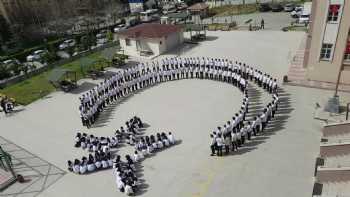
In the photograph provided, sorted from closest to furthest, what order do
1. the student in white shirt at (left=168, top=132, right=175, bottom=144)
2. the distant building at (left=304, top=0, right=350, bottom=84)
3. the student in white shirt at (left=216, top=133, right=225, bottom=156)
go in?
the student in white shirt at (left=216, top=133, right=225, bottom=156), the student in white shirt at (left=168, top=132, right=175, bottom=144), the distant building at (left=304, top=0, right=350, bottom=84)

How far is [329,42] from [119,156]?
49.6 ft

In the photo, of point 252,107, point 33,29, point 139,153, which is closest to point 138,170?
point 139,153

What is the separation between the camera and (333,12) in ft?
60.6

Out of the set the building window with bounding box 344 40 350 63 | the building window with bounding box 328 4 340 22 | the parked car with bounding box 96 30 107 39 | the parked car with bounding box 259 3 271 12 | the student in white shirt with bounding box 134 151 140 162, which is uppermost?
the building window with bounding box 328 4 340 22

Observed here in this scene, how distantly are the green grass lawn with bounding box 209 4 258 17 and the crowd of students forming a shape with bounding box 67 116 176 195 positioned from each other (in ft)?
122

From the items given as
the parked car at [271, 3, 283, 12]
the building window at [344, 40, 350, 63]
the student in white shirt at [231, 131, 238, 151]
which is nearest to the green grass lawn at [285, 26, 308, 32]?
the parked car at [271, 3, 283, 12]

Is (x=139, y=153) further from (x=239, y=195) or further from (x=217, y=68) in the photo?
(x=217, y=68)

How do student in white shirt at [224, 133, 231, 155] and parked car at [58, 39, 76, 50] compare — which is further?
parked car at [58, 39, 76, 50]

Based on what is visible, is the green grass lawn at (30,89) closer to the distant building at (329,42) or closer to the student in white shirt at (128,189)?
the student in white shirt at (128,189)

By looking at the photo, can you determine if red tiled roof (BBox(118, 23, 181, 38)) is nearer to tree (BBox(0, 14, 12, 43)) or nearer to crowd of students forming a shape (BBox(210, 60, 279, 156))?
crowd of students forming a shape (BBox(210, 60, 279, 156))

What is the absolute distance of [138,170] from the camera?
555 inches

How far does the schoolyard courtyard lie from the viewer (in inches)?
503

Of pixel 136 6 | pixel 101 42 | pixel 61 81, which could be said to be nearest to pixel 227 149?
pixel 61 81

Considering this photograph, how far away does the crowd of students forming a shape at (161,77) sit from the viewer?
19.4 m
